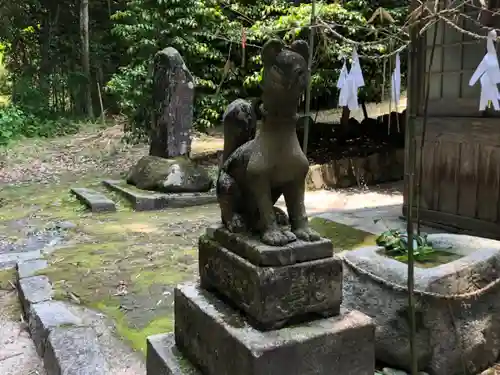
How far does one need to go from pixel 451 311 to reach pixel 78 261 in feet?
11.6

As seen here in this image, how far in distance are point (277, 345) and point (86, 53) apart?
1516 centimetres

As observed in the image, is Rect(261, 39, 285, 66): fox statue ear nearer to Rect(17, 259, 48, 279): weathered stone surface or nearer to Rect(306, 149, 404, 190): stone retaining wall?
Rect(17, 259, 48, 279): weathered stone surface

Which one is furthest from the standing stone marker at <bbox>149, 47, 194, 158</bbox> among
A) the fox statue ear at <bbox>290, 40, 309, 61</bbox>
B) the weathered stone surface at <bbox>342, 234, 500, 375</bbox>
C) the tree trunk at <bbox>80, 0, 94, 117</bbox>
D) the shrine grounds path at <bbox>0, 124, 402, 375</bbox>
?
the tree trunk at <bbox>80, 0, 94, 117</bbox>

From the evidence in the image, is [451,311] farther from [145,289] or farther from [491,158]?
[491,158]

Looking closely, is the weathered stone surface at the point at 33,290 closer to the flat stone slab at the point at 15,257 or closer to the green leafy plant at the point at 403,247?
the flat stone slab at the point at 15,257

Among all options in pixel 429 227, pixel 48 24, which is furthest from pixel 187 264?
pixel 48 24

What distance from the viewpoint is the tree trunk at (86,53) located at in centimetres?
1500

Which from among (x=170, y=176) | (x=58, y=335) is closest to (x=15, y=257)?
(x=58, y=335)

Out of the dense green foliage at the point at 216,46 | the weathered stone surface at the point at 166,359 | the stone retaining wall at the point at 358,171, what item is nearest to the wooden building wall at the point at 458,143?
the dense green foliage at the point at 216,46

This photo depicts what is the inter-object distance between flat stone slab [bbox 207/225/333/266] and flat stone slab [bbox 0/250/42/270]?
11.4 ft

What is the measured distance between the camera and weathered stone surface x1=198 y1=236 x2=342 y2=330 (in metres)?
2.08

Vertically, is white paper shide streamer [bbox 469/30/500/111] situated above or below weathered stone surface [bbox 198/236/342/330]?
above

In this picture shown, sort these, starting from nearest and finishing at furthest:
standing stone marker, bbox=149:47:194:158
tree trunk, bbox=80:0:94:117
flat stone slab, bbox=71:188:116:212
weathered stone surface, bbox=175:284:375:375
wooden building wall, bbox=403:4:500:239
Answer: weathered stone surface, bbox=175:284:375:375
wooden building wall, bbox=403:4:500:239
flat stone slab, bbox=71:188:116:212
standing stone marker, bbox=149:47:194:158
tree trunk, bbox=80:0:94:117

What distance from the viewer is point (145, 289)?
4.24 metres
